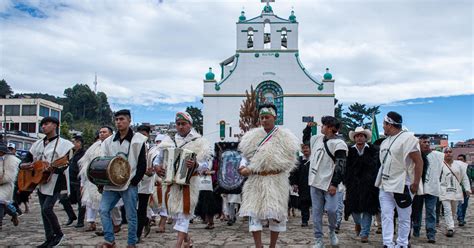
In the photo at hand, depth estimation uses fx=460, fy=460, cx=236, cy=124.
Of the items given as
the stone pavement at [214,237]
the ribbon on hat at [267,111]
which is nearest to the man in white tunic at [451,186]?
the stone pavement at [214,237]

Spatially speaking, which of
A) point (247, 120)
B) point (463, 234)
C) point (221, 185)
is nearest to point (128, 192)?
point (221, 185)

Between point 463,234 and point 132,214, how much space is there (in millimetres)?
6647

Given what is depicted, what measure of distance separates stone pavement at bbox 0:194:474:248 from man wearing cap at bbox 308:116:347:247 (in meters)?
0.88

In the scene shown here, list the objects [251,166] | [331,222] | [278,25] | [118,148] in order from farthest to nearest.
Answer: [278,25]
[331,222]
[118,148]
[251,166]

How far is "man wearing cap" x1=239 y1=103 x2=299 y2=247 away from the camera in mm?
5543

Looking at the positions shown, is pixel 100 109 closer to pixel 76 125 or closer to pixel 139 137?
pixel 76 125

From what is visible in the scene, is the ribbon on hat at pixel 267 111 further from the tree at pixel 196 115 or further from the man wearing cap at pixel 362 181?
the tree at pixel 196 115

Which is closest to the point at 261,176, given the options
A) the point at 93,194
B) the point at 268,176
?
the point at 268,176

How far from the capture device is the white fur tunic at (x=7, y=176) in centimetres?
839

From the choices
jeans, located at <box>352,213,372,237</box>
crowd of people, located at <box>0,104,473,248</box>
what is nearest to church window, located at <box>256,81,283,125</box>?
jeans, located at <box>352,213,372,237</box>

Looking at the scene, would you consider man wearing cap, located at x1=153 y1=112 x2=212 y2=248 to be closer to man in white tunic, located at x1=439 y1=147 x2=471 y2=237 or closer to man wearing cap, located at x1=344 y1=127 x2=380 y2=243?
man wearing cap, located at x1=344 y1=127 x2=380 y2=243

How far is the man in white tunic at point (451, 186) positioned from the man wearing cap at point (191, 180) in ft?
17.4

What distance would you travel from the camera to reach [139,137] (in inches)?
241

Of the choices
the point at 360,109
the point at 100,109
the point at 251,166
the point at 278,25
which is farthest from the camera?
the point at 100,109
